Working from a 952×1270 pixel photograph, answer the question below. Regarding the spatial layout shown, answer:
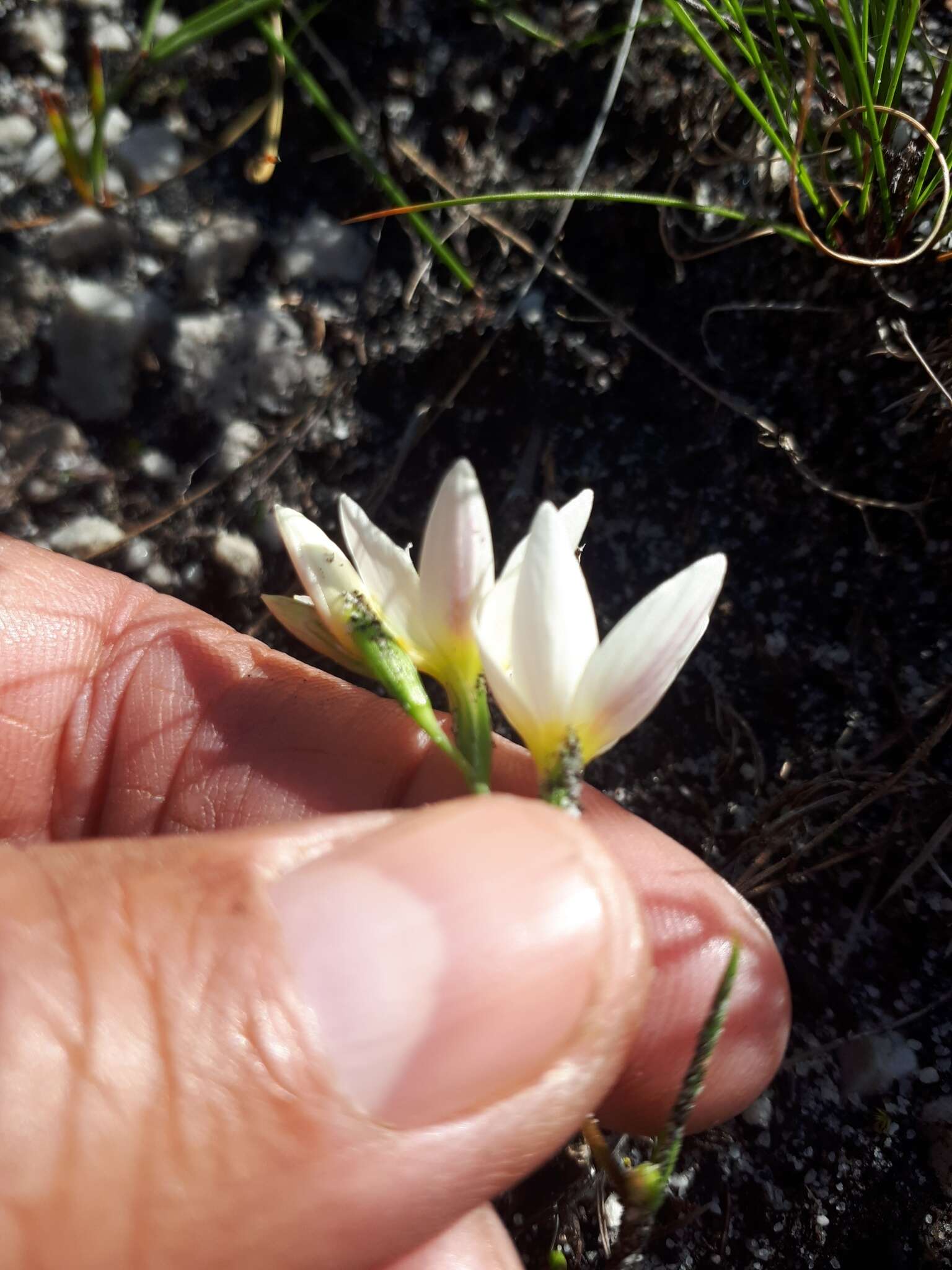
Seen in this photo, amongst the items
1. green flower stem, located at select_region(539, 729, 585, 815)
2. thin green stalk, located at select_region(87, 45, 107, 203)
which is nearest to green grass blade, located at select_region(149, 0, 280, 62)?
thin green stalk, located at select_region(87, 45, 107, 203)

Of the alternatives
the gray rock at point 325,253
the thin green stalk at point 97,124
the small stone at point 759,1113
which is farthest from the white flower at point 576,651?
the thin green stalk at point 97,124

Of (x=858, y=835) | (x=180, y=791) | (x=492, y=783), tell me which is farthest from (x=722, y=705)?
(x=180, y=791)

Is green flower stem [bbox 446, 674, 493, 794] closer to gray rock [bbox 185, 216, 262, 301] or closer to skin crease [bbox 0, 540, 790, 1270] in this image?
skin crease [bbox 0, 540, 790, 1270]

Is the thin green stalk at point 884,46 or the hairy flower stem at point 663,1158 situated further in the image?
the thin green stalk at point 884,46

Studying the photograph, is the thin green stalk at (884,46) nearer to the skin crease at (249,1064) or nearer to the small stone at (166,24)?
the skin crease at (249,1064)

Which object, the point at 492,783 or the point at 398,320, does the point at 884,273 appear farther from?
the point at 492,783

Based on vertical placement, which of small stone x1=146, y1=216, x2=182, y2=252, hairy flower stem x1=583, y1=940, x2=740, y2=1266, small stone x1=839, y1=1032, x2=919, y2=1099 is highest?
small stone x1=146, y1=216, x2=182, y2=252
